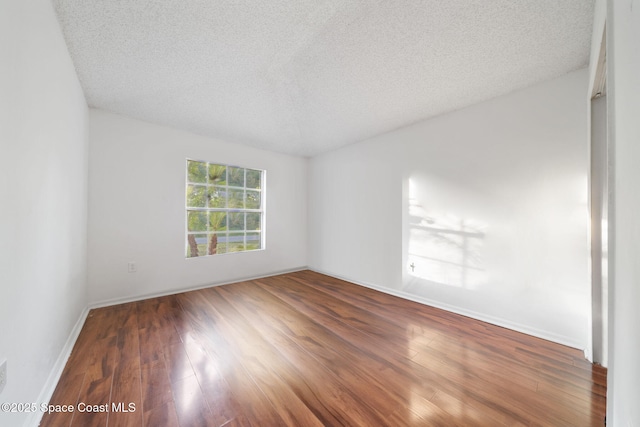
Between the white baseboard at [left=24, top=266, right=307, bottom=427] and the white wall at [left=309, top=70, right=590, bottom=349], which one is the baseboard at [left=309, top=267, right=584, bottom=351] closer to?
the white wall at [left=309, top=70, right=590, bottom=349]

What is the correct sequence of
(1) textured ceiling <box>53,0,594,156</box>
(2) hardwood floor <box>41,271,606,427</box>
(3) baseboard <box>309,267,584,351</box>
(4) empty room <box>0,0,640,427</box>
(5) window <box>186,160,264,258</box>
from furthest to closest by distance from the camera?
(5) window <box>186,160,264,258</box> → (3) baseboard <box>309,267,584,351</box> → (1) textured ceiling <box>53,0,594,156</box> → (2) hardwood floor <box>41,271,606,427</box> → (4) empty room <box>0,0,640,427</box>

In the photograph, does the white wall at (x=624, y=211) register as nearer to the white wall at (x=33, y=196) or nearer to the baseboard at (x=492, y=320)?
the baseboard at (x=492, y=320)

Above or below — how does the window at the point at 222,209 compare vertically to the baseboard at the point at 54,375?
above

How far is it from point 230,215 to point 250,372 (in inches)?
108

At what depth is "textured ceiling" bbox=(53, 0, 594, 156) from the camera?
56.9 inches

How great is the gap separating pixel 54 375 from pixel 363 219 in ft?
11.4

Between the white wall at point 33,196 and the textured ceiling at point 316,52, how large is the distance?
0.40m

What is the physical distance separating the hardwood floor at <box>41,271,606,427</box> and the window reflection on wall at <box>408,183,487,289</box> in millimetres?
469

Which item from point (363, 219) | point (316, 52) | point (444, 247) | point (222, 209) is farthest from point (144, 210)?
point (444, 247)

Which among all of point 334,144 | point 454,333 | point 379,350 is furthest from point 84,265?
point 454,333

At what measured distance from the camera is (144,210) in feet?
9.80

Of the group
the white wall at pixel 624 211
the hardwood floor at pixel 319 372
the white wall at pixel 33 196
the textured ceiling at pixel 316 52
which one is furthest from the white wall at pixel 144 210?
the white wall at pixel 624 211

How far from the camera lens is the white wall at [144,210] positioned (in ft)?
8.80

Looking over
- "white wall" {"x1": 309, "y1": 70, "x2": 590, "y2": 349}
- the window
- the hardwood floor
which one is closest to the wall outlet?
the hardwood floor
